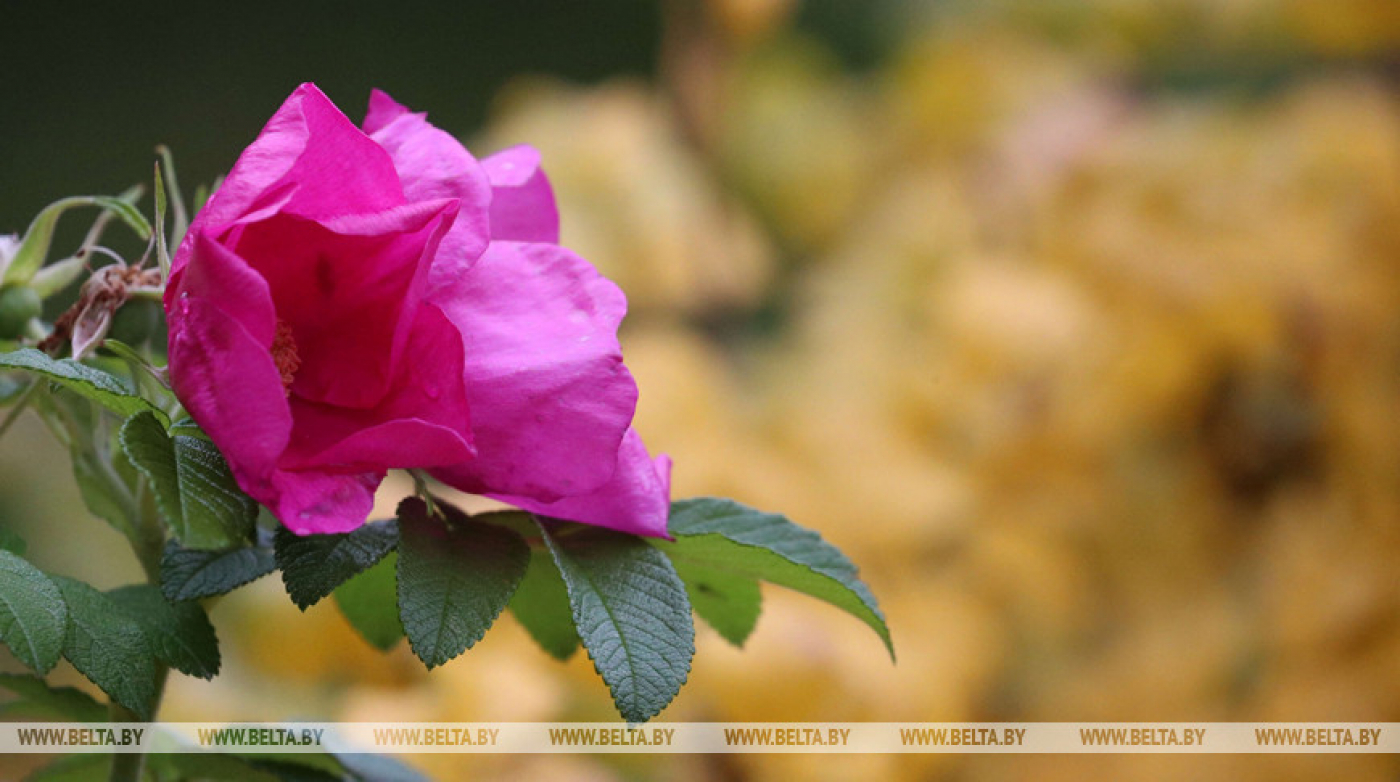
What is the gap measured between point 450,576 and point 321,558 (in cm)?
2

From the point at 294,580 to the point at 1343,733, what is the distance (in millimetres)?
548

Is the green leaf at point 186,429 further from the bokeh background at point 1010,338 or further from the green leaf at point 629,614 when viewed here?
the bokeh background at point 1010,338

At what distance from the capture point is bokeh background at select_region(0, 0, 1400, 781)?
711 mm

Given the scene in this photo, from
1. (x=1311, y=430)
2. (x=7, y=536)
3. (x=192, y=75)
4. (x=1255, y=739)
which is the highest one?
(x=1311, y=430)

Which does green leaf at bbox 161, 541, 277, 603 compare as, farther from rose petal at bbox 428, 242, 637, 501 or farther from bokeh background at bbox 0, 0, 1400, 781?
bokeh background at bbox 0, 0, 1400, 781

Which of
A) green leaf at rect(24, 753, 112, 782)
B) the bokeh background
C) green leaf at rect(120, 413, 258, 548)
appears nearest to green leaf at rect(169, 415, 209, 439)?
green leaf at rect(120, 413, 258, 548)

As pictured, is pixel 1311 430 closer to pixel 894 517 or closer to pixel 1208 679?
pixel 1208 679

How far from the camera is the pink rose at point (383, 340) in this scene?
0.51 ft

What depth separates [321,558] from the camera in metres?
0.17

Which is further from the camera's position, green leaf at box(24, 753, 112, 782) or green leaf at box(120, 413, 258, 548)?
green leaf at box(24, 753, 112, 782)

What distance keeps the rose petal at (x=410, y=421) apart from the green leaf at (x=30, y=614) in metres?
0.04

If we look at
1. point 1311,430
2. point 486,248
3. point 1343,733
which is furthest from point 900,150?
point 486,248

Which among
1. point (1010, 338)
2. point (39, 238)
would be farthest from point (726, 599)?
point (1010, 338)

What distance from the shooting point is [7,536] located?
21 centimetres
